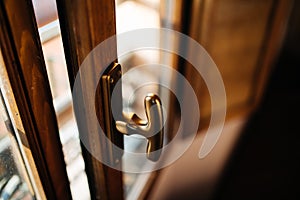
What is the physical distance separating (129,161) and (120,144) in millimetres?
624

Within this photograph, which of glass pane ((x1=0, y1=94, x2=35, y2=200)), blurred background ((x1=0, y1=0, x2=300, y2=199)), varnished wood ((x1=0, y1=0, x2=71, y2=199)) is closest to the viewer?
varnished wood ((x1=0, y1=0, x2=71, y2=199))

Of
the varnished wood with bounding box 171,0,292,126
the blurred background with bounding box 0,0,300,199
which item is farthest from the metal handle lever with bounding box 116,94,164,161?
the varnished wood with bounding box 171,0,292,126

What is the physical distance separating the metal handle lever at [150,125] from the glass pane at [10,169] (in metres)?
0.17

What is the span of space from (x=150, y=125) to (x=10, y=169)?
Answer: 9.6 inches

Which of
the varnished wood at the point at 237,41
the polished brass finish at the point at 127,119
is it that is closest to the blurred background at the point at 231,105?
the varnished wood at the point at 237,41

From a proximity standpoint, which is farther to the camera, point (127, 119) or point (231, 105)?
point (231, 105)

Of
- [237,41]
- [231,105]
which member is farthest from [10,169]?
[231,105]

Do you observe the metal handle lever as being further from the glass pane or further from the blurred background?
the blurred background

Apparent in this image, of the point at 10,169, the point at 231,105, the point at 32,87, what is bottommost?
the point at 231,105

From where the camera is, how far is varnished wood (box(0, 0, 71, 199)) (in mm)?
358

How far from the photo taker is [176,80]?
139cm

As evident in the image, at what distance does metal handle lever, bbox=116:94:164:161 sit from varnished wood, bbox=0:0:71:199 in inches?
4.6

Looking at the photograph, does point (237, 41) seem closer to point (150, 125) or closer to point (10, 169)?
point (150, 125)

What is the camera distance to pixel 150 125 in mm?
516
